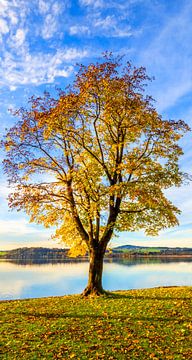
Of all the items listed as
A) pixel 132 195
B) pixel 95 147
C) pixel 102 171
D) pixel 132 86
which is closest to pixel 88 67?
pixel 132 86

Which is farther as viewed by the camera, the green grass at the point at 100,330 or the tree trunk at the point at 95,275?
the tree trunk at the point at 95,275

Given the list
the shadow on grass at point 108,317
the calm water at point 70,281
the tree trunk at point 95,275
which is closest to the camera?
the shadow on grass at point 108,317

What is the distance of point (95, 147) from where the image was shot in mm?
25984

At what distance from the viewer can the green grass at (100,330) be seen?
37.6 ft

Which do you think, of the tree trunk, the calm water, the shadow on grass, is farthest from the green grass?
→ the calm water

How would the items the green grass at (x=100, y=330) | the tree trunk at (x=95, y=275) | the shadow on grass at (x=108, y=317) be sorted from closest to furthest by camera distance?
the green grass at (x=100, y=330), the shadow on grass at (x=108, y=317), the tree trunk at (x=95, y=275)

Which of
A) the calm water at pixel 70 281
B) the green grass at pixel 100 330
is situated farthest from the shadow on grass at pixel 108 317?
the calm water at pixel 70 281

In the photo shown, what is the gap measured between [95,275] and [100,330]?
10.00 m

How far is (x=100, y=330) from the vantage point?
1398 cm

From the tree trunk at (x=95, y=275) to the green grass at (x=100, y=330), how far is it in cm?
271

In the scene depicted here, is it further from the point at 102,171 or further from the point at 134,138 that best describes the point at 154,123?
the point at 102,171

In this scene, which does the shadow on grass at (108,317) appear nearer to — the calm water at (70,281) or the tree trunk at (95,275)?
the tree trunk at (95,275)

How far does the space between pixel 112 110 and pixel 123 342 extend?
15.9 m

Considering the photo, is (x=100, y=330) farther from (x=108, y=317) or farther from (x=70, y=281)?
(x=70, y=281)
